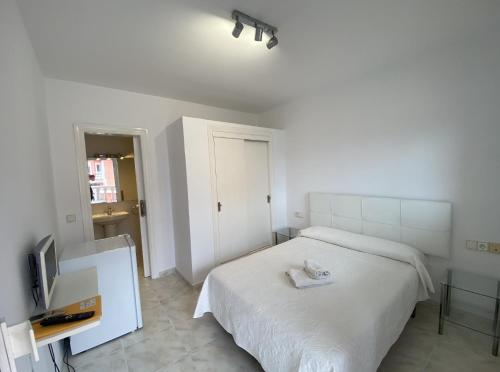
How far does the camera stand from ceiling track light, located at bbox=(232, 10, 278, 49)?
1512 mm

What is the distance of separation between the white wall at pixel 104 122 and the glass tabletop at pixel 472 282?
3.25 m

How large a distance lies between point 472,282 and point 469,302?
0.87 ft

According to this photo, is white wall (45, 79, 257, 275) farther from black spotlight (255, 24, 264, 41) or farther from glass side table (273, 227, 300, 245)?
black spotlight (255, 24, 264, 41)

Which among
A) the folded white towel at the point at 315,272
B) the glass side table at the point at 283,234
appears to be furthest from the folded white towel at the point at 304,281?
the glass side table at the point at 283,234

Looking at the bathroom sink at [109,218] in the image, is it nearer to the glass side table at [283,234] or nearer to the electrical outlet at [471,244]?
the glass side table at [283,234]

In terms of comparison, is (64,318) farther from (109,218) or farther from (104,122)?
(109,218)

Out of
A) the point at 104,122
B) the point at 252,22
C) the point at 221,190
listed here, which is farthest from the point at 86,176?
the point at 252,22

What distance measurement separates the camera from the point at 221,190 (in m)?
2.99

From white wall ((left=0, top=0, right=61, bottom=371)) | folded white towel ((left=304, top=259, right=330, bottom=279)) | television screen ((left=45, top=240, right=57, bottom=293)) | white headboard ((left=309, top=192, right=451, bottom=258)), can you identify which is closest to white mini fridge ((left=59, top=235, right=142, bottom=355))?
white wall ((left=0, top=0, right=61, bottom=371))

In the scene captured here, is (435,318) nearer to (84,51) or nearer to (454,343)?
(454,343)

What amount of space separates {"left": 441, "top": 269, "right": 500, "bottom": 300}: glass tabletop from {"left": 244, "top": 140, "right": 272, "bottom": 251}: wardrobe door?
2.24 metres

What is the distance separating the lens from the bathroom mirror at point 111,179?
12.5 feet

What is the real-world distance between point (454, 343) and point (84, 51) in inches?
157

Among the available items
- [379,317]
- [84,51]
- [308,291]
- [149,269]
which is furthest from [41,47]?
[379,317]
